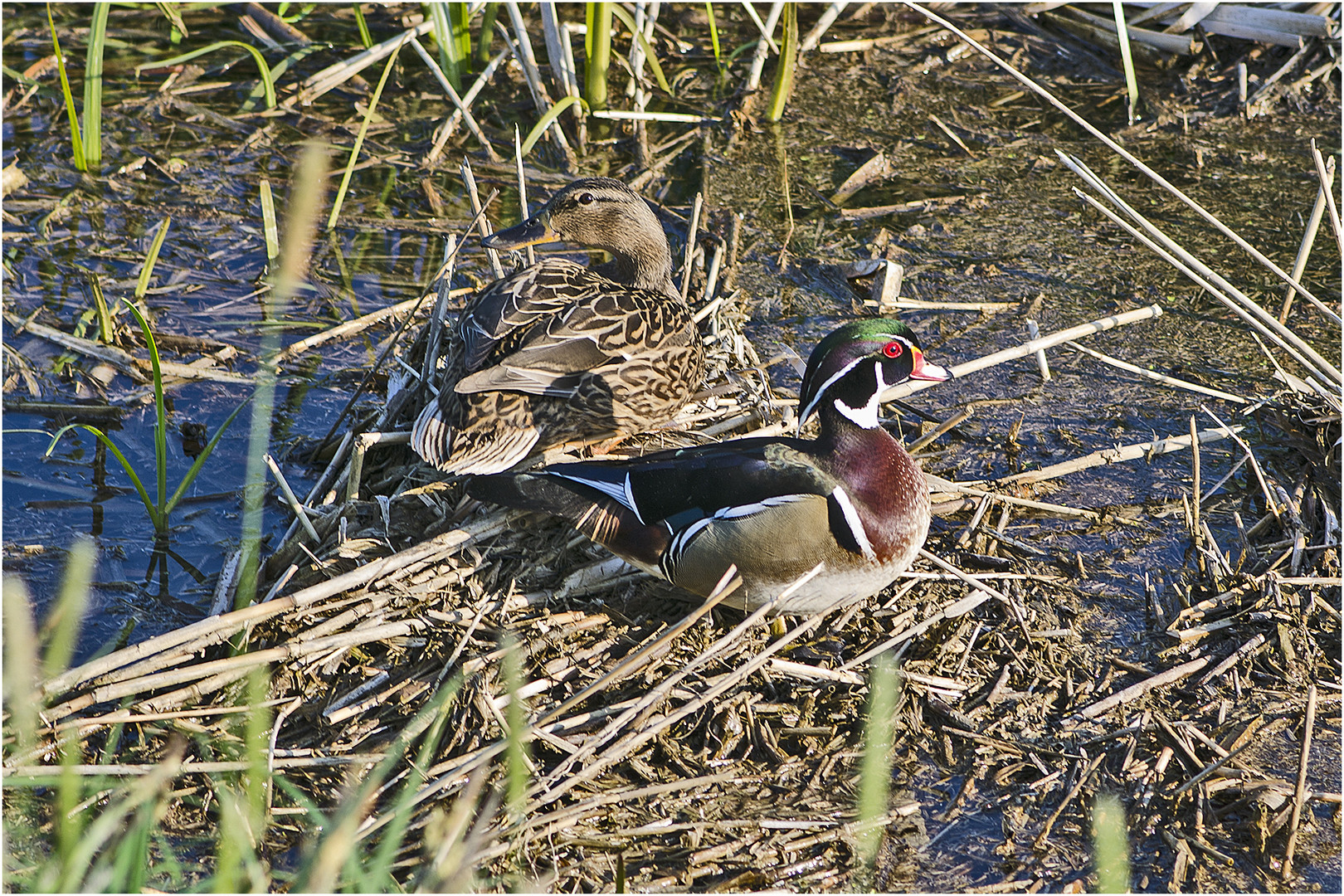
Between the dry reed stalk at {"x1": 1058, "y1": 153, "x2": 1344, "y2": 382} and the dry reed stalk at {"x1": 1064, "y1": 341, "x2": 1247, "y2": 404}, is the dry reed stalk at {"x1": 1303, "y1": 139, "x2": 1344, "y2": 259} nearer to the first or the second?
the dry reed stalk at {"x1": 1058, "y1": 153, "x2": 1344, "y2": 382}

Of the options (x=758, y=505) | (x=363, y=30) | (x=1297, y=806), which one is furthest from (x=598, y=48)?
(x=1297, y=806)

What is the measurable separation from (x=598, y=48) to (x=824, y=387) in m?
3.44

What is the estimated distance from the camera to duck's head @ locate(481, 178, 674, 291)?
16.2ft

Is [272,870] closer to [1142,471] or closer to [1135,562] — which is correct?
[1135,562]

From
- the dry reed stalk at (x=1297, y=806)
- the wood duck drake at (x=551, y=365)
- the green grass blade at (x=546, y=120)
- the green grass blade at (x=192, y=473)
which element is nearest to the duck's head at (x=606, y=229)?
the wood duck drake at (x=551, y=365)

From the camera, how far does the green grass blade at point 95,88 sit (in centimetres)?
564

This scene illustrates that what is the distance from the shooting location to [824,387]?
3.84 meters

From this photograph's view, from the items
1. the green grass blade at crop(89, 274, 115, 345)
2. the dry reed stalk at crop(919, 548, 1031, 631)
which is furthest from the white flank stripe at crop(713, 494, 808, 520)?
the green grass blade at crop(89, 274, 115, 345)

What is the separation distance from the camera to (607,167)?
664cm

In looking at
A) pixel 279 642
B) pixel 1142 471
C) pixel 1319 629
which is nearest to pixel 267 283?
pixel 279 642

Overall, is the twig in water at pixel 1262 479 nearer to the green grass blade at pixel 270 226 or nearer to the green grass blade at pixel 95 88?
the green grass blade at pixel 270 226

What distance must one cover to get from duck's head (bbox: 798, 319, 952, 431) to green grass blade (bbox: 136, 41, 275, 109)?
3.60m

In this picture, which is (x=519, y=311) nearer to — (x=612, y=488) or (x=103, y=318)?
(x=612, y=488)

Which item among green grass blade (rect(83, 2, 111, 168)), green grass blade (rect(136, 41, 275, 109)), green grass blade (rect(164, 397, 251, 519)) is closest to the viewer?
green grass blade (rect(164, 397, 251, 519))
